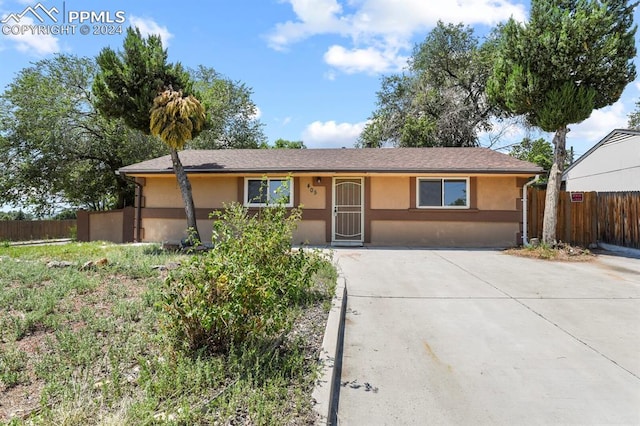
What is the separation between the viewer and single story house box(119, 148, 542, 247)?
11359mm

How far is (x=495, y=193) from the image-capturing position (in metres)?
11.4

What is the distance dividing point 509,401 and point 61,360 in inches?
147

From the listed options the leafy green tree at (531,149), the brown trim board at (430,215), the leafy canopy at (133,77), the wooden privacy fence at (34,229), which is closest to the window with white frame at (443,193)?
the brown trim board at (430,215)

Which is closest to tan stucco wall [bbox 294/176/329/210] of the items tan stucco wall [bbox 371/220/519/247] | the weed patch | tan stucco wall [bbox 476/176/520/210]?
tan stucco wall [bbox 371/220/519/247]

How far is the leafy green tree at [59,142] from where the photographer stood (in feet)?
56.2

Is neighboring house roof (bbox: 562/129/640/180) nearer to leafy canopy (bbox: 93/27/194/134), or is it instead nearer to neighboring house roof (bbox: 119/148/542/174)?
neighboring house roof (bbox: 119/148/542/174)

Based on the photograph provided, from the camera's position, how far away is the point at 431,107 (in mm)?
22484

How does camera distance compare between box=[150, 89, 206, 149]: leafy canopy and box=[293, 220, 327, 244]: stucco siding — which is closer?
box=[150, 89, 206, 149]: leafy canopy

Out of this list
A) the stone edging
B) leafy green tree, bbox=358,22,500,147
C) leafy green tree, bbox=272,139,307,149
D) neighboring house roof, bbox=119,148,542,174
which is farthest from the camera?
leafy green tree, bbox=272,139,307,149

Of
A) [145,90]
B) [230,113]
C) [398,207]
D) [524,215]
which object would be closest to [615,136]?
[524,215]

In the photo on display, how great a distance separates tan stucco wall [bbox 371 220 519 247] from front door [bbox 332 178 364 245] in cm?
155

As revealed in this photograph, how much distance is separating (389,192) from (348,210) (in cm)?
149

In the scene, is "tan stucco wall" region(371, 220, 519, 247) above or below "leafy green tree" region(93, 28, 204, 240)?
below

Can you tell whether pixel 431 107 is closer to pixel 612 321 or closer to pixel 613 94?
pixel 613 94
